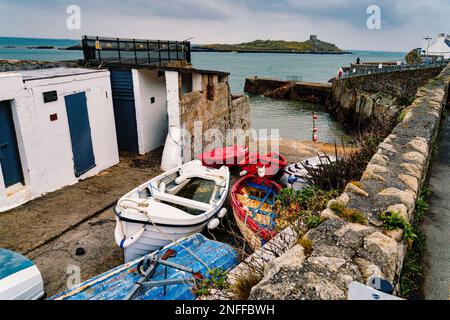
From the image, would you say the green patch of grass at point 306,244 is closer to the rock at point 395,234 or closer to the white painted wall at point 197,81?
the rock at point 395,234

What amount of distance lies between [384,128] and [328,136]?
16.9 metres

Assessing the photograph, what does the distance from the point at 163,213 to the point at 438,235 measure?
485 cm

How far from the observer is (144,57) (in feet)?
47.5

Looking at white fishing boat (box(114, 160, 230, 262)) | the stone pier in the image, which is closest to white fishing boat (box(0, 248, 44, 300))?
white fishing boat (box(114, 160, 230, 262))

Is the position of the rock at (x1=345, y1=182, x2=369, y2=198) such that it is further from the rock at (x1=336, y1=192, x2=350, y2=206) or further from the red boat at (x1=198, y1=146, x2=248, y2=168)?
the red boat at (x1=198, y1=146, x2=248, y2=168)

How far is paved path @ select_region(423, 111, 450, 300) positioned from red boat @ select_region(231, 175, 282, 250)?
2688mm

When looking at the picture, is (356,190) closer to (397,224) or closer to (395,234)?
(397,224)

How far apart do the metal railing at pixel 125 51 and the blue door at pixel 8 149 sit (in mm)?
5226

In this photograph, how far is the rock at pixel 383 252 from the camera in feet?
8.53

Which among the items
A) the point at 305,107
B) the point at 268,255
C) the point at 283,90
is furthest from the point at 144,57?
the point at 283,90

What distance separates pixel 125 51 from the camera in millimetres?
13977

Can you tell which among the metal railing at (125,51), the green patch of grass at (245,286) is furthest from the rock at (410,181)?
the metal railing at (125,51)
